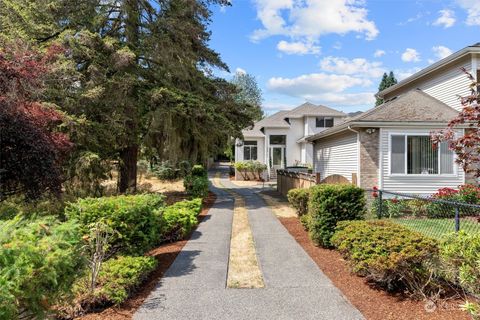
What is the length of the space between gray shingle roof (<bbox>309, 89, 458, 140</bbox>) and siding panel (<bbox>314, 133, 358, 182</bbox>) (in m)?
0.69

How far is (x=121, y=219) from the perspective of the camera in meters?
5.36

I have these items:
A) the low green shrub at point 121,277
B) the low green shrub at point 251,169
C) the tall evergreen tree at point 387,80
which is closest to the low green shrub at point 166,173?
the low green shrub at point 251,169

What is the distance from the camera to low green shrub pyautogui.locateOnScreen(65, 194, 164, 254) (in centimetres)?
527

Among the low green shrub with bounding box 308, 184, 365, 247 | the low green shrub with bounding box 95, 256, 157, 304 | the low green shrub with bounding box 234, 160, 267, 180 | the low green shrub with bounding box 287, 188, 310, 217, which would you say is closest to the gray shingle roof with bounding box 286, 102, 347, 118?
the low green shrub with bounding box 234, 160, 267, 180

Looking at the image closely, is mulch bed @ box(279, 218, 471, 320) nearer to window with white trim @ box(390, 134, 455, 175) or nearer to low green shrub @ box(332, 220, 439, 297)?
low green shrub @ box(332, 220, 439, 297)

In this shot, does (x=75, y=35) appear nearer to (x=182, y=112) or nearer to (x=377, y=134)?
(x=182, y=112)

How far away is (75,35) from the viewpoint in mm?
13328

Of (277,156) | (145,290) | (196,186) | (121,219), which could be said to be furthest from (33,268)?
(277,156)

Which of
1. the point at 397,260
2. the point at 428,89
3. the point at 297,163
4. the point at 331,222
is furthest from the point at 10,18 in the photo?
the point at 297,163

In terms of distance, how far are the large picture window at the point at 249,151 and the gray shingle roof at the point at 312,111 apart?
14.9ft

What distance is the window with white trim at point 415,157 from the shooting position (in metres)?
12.3

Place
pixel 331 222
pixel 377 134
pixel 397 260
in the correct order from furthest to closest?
pixel 377 134, pixel 331 222, pixel 397 260

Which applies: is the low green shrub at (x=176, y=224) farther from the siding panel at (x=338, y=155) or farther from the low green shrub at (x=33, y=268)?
the siding panel at (x=338, y=155)

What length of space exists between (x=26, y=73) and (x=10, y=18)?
7374 mm
